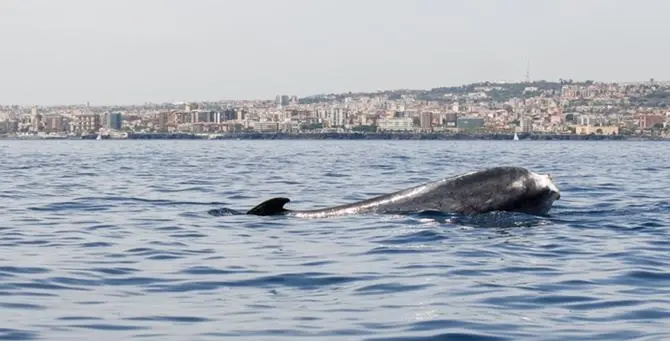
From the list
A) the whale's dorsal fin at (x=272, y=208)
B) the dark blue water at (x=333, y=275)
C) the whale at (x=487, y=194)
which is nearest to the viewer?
the dark blue water at (x=333, y=275)

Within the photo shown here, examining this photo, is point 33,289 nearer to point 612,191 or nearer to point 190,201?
point 190,201

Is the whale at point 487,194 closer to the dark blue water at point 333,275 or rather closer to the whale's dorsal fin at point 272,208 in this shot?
the dark blue water at point 333,275

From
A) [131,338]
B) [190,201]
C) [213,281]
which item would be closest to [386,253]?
[213,281]

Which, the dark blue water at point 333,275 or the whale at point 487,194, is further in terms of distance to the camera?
the whale at point 487,194

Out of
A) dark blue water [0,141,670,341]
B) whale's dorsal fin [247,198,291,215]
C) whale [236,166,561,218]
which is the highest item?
whale [236,166,561,218]

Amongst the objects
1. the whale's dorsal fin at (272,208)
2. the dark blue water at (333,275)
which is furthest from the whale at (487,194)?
the whale's dorsal fin at (272,208)

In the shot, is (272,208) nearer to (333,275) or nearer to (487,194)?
(487,194)

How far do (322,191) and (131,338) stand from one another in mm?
18080

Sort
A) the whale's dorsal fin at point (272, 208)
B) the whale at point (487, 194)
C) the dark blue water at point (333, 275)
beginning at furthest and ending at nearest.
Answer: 1. the whale's dorsal fin at point (272, 208)
2. the whale at point (487, 194)
3. the dark blue water at point (333, 275)

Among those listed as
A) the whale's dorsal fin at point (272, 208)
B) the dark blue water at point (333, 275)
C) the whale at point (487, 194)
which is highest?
the whale at point (487, 194)

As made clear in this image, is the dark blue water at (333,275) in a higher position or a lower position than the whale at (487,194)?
lower

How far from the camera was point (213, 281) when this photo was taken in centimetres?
1238

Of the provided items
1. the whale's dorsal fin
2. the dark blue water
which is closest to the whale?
the dark blue water

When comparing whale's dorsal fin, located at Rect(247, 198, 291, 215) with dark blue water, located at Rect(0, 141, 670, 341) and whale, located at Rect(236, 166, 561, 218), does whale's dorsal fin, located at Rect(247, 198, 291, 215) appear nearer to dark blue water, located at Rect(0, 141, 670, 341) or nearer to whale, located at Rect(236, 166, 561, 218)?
dark blue water, located at Rect(0, 141, 670, 341)
